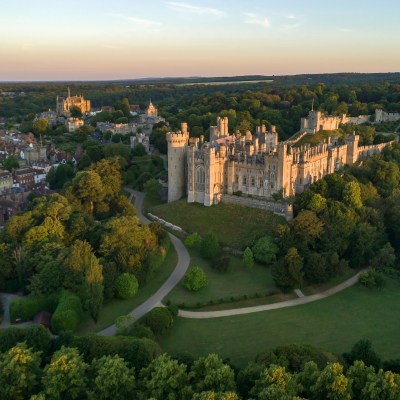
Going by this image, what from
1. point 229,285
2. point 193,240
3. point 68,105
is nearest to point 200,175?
point 193,240

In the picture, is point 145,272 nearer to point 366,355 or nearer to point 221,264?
point 221,264

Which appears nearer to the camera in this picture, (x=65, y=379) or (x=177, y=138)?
(x=65, y=379)

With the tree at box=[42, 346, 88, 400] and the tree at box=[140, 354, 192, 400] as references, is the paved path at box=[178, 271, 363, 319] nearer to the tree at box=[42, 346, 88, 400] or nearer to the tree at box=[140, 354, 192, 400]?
the tree at box=[140, 354, 192, 400]

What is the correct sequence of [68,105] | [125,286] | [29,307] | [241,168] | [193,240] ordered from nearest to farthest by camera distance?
[29,307] → [125,286] → [193,240] → [241,168] → [68,105]

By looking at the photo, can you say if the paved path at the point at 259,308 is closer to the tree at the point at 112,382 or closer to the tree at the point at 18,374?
the tree at the point at 112,382

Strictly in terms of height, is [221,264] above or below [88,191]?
below

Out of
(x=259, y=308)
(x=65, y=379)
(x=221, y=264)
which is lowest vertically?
(x=259, y=308)

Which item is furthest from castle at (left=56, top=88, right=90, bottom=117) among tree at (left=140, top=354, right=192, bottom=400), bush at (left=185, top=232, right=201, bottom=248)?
tree at (left=140, top=354, right=192, bottom=400)
